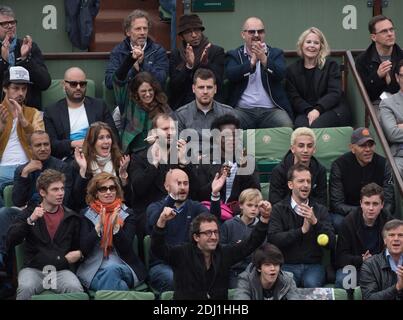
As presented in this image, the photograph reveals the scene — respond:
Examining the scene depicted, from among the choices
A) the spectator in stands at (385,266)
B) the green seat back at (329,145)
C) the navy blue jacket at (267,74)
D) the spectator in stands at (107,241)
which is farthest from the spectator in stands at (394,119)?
the spectator in stands at (107,241)

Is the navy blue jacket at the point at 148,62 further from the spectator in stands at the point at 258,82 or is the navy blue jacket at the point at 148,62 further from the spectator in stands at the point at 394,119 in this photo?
the spectator in stands at the point at 394,119

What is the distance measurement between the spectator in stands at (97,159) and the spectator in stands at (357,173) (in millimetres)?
1961

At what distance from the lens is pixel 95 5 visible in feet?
61.7

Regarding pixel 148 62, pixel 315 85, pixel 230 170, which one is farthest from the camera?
pixel 315 85

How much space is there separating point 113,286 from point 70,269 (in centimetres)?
45

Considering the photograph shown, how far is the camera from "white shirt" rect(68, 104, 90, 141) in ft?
54.0

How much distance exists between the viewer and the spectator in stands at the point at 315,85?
666 inches

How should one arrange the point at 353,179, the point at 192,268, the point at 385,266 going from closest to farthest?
the point at 192,268 → the point at 385,266 → the point at 353,179

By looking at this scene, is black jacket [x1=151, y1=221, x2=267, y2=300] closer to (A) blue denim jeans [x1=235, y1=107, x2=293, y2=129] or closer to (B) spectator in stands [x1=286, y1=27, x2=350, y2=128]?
(A) blue denim jeans [x1=235, y1=107, x2=293, y2=129]

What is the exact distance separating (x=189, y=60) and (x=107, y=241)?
2574 millimetres

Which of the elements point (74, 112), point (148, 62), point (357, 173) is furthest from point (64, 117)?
point (357, 173)

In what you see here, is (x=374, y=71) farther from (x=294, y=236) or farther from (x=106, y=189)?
(x=106, y=189)

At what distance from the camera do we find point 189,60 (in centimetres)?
1680

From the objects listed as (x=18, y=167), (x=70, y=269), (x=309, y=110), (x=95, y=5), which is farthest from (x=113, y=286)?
(x=95, y=5)
